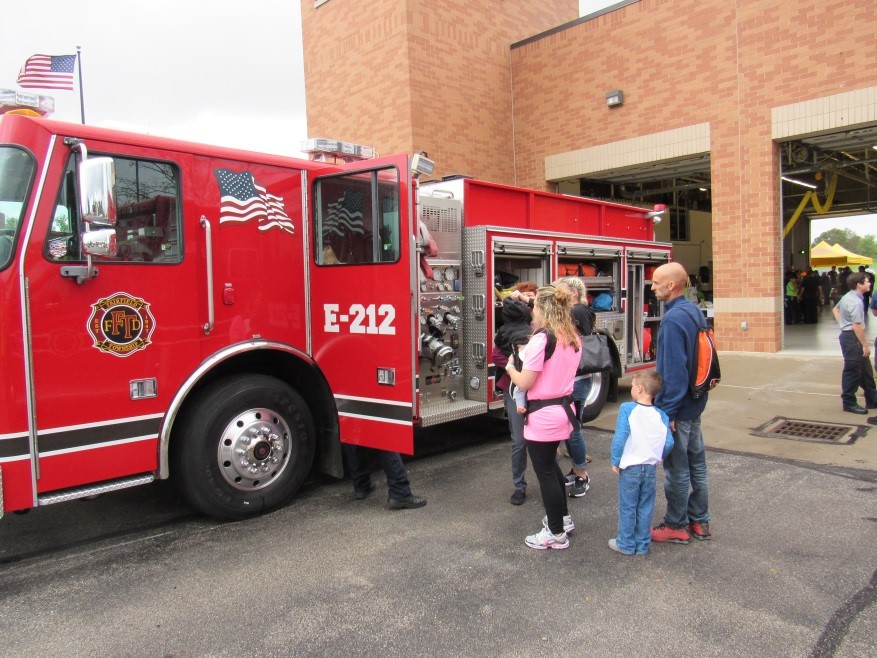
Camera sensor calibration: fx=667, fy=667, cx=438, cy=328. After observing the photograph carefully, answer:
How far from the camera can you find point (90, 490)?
405cm

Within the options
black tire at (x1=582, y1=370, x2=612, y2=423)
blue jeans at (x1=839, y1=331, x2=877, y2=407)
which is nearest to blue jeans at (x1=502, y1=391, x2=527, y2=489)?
black tire at (x1=582, y1=370, x2=612, y2=423)

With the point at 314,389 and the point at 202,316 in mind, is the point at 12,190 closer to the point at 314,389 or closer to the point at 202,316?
the point at 202,316

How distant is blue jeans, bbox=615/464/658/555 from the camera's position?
155 inches

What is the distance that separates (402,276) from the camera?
4730mm

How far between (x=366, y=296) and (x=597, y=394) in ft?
12.8

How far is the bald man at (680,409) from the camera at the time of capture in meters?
3.97

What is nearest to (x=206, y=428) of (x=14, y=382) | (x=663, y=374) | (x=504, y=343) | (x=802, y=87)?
(x=14, y=382)

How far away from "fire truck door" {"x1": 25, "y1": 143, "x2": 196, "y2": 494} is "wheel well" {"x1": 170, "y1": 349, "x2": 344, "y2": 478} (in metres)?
0.63

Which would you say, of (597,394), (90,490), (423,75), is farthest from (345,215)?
(423,75)

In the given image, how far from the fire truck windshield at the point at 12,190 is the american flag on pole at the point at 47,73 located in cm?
213

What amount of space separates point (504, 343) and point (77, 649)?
323cm

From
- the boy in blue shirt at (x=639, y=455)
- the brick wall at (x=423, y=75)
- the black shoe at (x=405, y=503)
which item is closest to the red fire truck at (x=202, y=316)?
the black shoe at (x=405, y=503)

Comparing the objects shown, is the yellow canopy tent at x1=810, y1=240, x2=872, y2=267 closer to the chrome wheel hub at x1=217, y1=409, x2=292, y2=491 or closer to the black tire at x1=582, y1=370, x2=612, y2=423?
the black tire at x1=582, y1=370, x2=612, y2=423

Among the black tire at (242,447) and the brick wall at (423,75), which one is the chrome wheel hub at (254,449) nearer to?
the black tire at (242,447)
